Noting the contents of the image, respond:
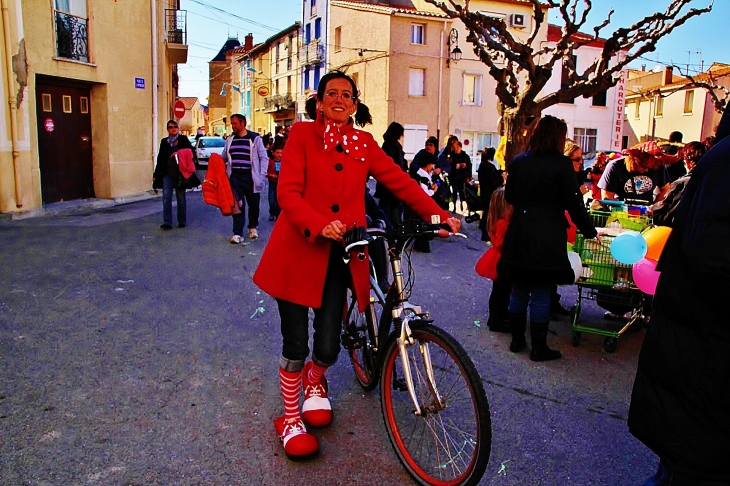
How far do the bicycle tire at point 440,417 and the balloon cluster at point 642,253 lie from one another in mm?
1821

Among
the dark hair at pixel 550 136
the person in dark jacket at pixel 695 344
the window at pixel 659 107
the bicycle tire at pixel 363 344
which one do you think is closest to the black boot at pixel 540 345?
the dark hair at pixel 550 136

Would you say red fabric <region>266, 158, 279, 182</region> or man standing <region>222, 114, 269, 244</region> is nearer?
man standing <region>222, 114, 269, 244</region>

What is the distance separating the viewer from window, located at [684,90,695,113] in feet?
133

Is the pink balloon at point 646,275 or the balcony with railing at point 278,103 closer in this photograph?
the pink balloon at point 646,275

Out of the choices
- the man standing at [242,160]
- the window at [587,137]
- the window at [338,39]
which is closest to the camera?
the man standing at [242,160]

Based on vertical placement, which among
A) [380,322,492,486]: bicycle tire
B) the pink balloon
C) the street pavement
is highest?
the pink balloon

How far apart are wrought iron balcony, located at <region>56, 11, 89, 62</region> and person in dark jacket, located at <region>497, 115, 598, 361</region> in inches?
495

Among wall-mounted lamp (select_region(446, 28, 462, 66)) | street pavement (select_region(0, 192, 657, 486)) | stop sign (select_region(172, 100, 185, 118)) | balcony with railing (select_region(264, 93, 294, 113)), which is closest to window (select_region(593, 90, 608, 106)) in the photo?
wall-mounted lamp (select_region(446, 28, 462, 66))

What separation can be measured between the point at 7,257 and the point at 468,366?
7.26 metres

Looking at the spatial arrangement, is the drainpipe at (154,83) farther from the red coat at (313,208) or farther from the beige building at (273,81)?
the beige building at (273,81)

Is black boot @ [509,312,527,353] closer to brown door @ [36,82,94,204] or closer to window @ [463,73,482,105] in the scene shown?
brown door @ [36,82,94,204]

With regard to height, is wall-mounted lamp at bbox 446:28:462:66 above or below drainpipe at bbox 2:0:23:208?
above

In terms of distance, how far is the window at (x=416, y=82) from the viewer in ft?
110

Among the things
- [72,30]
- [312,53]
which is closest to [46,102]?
[72,30]
